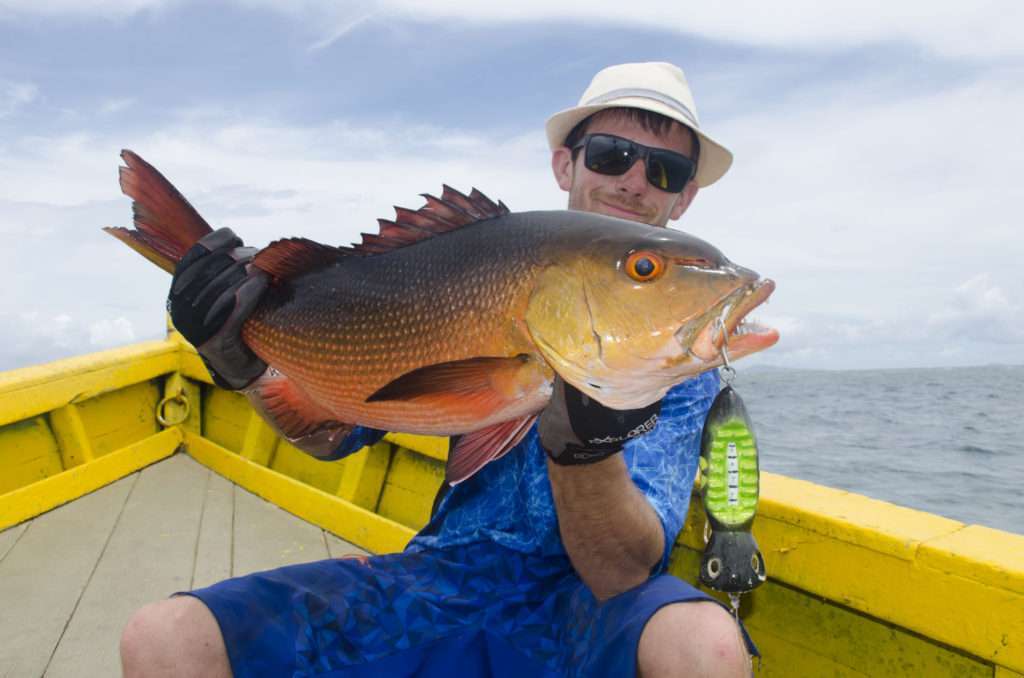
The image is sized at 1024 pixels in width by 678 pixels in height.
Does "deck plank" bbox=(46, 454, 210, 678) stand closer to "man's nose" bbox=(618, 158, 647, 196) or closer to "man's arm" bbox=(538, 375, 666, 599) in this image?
"man's arm" bbox=(538, 375, 666, 599)

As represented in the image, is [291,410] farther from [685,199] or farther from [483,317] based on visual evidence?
[685,199]

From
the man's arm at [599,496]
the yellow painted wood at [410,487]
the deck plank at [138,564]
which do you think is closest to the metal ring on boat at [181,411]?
the deck plank at [138,564]

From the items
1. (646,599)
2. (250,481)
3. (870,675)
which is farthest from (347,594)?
(250,481)

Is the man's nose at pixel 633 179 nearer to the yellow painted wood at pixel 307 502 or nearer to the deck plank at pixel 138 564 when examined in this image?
the yellow painted wood at pixel 307 502

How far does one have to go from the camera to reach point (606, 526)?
181cm

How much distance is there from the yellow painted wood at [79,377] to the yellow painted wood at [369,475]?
1774 millimetres

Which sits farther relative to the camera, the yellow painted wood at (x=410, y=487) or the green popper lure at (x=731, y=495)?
the yellow painted wood at (x=410, y=487)

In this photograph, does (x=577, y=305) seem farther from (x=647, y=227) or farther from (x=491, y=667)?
(x=491, y=667)

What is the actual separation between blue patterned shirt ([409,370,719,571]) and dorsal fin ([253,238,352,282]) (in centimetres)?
77

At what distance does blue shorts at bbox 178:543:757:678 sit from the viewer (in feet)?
6.05

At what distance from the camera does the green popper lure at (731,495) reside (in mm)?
1946

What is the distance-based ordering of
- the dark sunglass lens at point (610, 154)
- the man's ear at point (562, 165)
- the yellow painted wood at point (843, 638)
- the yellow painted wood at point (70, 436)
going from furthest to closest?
1. the yellow painted wood at point (70, 436)
2. the man's ear at point (562, 165)
3. the dark sunglass lens at point (610, 154)
4. the yellow painted wood at point (843, 638)

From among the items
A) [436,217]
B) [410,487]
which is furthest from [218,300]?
[410,487]

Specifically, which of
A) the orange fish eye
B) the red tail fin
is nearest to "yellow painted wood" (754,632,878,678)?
the orange fish eye
